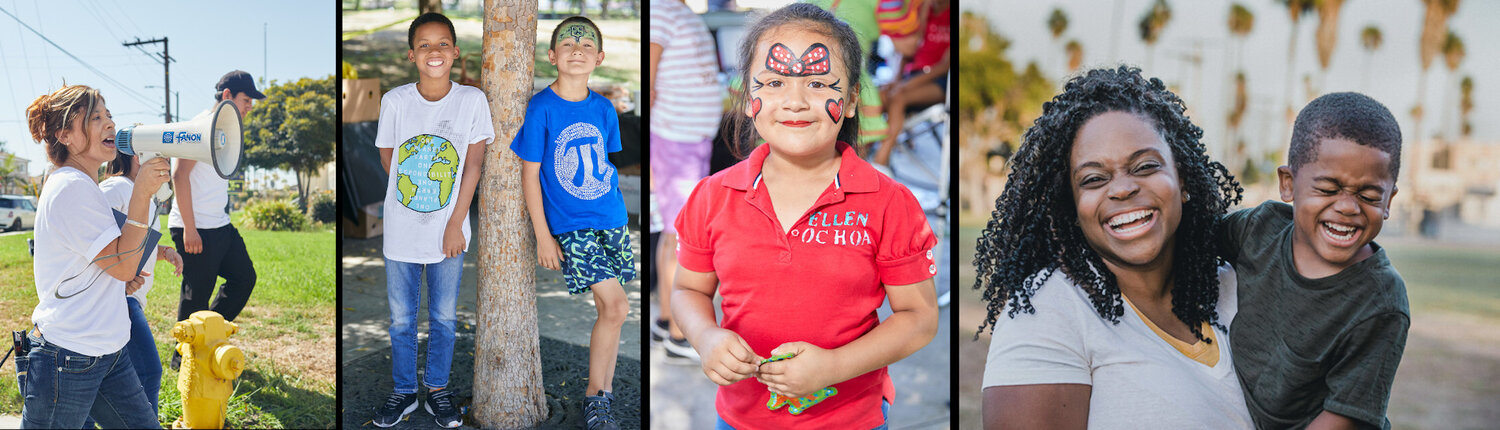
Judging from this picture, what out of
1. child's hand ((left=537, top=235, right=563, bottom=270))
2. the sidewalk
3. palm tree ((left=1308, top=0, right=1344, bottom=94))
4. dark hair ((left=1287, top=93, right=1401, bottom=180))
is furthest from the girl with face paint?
palm tree ((left=1308, top=0, right=1344, bottom=94))

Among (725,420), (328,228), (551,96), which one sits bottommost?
(725,420)

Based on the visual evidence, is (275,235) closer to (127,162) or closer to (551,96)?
(127,162)

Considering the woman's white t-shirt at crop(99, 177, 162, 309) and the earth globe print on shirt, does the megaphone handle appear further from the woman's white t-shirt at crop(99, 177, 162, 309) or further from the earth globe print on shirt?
the earth globe print on shirt

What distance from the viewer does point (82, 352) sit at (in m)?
3.66

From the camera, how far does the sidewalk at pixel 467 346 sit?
4.13 meters

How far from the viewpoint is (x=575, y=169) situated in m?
3.77

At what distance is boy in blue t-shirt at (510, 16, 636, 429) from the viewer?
375 cm

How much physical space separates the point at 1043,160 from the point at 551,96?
6.42ft

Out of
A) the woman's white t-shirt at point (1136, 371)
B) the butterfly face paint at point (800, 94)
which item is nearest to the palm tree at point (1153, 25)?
the woman's white t-shirt at point (1136, 371)

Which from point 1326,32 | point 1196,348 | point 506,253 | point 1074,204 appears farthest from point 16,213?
point 1326,32

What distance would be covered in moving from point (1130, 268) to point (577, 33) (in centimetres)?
233

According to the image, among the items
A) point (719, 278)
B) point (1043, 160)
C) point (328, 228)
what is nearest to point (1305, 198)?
point (1043, 160)

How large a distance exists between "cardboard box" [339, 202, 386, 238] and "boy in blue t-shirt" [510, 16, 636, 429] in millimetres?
1014

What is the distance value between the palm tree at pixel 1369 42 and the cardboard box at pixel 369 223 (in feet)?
13.5
